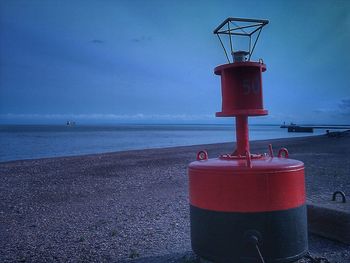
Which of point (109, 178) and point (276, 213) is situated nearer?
point (276, 213)

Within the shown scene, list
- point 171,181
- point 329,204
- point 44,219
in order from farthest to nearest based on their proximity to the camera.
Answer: point 171,181 < point 44,219 < point 329,204

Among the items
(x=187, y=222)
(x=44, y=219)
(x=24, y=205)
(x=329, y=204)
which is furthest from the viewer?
(x=24, y=205)

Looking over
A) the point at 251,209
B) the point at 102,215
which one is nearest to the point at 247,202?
the point at 251,209

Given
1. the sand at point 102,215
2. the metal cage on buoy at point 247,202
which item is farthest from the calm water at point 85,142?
the metal cage on buoy at point 247,202

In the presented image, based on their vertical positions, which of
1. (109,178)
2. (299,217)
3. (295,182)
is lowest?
(109,178)

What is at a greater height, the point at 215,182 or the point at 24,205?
the point at 215,182

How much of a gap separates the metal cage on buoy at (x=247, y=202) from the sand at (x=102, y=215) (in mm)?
1541

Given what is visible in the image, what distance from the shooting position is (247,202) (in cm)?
346

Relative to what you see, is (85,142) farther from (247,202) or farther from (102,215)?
(247,202)

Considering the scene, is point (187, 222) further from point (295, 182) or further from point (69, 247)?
point (295, 182)

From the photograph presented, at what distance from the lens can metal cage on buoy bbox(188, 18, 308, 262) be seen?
3463 mm

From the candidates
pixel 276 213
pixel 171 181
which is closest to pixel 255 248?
pixel 276 213

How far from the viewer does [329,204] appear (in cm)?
541

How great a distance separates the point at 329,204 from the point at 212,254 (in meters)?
2.72
